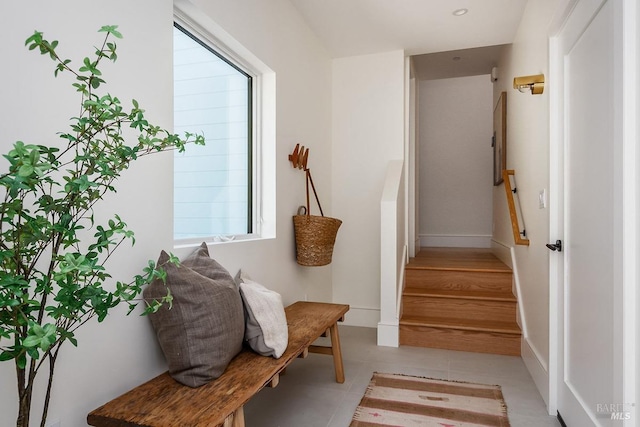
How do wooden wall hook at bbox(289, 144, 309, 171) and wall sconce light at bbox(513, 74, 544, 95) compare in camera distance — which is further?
wooden wall hook at bbox(289, 144, 309, 171)

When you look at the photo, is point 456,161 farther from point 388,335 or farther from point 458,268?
point 388,335

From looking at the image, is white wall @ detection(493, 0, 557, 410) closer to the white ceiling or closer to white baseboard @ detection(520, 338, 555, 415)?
white baseboard @ detection(520, 338, 555, 415)

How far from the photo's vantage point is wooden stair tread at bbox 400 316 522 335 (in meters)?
3.11

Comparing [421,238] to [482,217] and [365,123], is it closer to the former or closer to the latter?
[482,217]

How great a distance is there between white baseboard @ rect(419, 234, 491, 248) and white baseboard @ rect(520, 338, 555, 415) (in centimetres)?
309

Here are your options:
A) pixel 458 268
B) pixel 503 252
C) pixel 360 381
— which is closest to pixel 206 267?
pixel 360 381

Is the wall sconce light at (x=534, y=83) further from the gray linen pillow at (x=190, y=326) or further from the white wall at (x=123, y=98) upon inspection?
the gray linen pillow at (x=190, y=326)

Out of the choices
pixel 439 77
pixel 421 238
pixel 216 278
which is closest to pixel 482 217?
pixel 421 238

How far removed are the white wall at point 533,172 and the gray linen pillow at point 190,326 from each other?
5.95ft

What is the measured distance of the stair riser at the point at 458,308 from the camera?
3.31 m

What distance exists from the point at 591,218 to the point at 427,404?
4.17ft

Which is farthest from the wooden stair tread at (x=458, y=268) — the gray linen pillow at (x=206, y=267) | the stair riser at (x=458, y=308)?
the gray linen pillow at (x=206, y=267)

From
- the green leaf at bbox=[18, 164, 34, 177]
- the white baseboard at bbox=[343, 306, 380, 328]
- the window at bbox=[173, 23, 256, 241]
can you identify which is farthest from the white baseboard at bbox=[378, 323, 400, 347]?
the green leaf at bbox=[18, 164, 34, 177]

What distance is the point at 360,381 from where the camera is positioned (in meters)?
2.54
